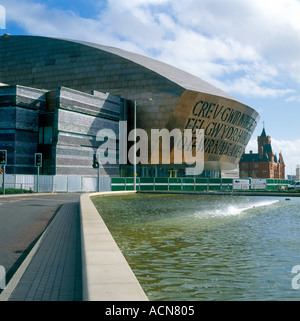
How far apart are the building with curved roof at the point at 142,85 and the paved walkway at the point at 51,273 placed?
171 ft

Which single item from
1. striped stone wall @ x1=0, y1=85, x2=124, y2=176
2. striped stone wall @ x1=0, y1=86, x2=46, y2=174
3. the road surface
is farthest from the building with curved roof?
the road surface

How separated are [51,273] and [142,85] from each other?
201 ft

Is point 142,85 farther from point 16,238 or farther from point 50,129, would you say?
point 16,238

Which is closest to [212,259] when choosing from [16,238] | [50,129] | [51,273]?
[51,273]

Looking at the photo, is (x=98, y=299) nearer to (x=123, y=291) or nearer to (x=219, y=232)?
(x=123, y=291)

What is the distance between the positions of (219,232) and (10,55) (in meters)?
81.7

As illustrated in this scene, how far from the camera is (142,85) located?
67.1 metres

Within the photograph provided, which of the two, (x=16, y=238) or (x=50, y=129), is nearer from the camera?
(x=16, y=238)

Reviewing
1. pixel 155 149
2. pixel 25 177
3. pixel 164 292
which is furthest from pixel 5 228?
pixel 155 149

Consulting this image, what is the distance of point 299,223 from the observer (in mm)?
15914

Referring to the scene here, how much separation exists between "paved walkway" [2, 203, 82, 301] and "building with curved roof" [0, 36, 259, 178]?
2047 inches

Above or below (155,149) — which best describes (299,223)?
below

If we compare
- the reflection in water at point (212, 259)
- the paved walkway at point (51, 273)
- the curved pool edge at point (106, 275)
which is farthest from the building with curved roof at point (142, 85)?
the curved pool edge at point (106, 275)

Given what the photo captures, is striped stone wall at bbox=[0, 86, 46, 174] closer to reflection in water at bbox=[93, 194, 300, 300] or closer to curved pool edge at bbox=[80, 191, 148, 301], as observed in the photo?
reflection in water at bbox=[93, 194, 300, 300]
